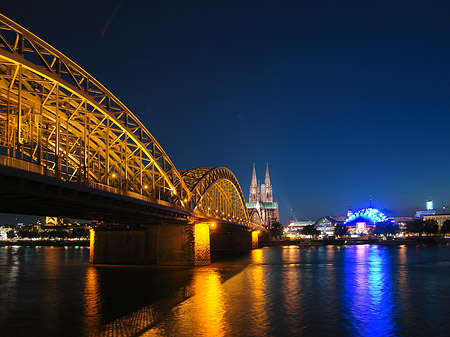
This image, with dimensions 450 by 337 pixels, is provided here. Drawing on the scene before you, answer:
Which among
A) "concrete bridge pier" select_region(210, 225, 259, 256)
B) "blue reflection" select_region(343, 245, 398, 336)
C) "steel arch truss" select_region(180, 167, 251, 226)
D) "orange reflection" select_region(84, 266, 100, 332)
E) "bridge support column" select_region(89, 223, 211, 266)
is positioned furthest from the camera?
"concrete bridge pier" select_region(210, 225, 259, 256)

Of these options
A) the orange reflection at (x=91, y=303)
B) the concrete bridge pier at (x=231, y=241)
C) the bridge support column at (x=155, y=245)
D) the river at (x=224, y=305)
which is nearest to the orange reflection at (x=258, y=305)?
the river at (x=224, y=305)

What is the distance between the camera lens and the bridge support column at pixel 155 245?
65.0 m

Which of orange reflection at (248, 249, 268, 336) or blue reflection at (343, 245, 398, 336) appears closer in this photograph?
orange reflection at (248, 249, 268, 336)

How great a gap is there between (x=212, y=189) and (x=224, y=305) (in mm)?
66761

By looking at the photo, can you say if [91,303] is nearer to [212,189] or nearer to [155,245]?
[155,245]

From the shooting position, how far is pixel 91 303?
35062 mm

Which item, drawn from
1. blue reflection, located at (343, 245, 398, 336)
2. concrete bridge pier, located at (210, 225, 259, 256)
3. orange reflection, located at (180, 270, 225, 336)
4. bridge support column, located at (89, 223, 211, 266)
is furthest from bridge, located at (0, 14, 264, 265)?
concrete bridge pier, located at (210, 225, 259, 256)

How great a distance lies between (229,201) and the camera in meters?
114

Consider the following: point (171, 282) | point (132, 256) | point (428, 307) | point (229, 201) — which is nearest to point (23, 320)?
point (171, 282)

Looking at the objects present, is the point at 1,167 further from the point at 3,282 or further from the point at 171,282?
the point at 3,282

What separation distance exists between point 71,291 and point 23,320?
43.8ft

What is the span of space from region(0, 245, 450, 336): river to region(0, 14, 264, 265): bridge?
25.2ft

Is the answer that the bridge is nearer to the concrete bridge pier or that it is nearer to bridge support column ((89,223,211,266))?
bridge support column ((89,223,211,266))

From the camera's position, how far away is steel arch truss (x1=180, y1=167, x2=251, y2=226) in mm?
81375
